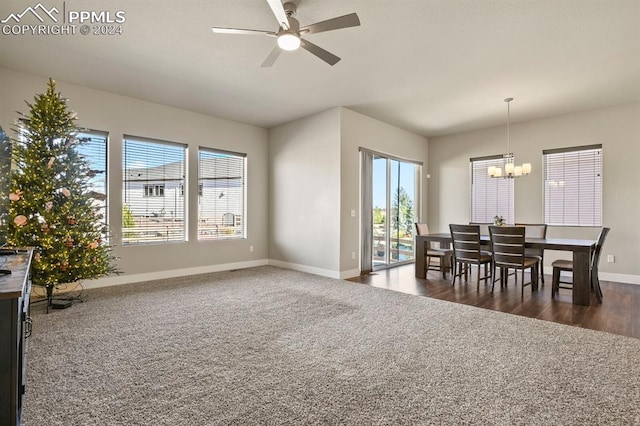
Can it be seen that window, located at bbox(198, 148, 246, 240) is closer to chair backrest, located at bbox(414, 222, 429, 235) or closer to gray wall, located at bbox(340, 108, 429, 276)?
gray wall, located at bbox(340, 108, 429, 276)

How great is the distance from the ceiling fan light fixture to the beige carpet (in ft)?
8.72

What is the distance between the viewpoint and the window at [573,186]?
5.74m

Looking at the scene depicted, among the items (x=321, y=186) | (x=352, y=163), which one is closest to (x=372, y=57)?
(x=352, y=163)

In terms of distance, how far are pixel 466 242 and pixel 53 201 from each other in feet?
18.5

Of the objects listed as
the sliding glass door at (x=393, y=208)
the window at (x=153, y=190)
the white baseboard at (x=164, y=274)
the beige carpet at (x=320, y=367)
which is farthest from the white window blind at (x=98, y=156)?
the sliding glass door at (x=393, y=208)

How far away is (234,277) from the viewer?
5.61m

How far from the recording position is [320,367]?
239 cm

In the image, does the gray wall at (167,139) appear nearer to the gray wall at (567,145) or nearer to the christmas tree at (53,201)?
the christmas tree at (53,201)

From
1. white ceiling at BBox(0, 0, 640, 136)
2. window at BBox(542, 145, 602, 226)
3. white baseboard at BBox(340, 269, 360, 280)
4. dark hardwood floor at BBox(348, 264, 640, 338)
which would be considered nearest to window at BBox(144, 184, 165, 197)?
white ceiling at BBox(0, 0, 640, 136)

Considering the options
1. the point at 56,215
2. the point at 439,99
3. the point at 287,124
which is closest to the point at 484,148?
the point at 439,99

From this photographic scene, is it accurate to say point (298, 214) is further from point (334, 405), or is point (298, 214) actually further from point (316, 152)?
point (334, 405)

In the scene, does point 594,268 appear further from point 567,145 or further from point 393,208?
point 393,208

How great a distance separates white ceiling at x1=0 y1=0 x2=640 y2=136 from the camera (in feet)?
9.55

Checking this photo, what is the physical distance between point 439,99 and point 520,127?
97.0 inches
